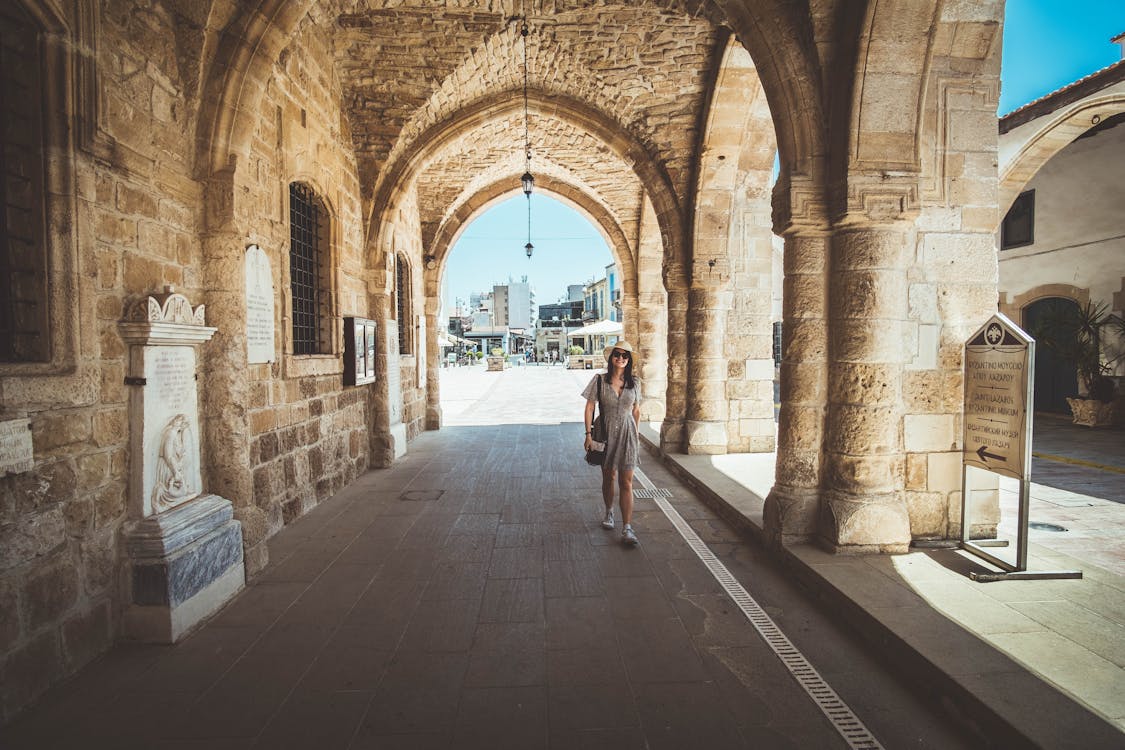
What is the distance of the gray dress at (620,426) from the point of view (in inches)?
155

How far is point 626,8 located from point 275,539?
5.85 m

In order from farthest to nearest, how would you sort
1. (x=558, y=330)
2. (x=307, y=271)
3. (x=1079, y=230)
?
1. (x=558, y=330)
2. (x=1079, y=230)
3. (x=307, y=271)

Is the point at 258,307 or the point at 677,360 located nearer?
the point at 258,307

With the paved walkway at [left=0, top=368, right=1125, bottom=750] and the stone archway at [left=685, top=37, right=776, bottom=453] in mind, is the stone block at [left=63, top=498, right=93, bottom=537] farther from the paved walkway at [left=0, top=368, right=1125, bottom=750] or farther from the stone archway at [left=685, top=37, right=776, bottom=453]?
the stone archway at [left=685, top=37, right=776, bottom=453]

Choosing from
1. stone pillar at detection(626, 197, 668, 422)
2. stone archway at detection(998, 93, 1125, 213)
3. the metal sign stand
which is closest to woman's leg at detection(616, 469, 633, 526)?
the metal sign stand

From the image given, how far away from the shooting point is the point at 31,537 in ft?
7.17

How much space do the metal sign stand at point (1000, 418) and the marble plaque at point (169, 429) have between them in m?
4.14

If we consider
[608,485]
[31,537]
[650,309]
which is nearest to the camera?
[31,537]

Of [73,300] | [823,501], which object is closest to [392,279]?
[73,300]

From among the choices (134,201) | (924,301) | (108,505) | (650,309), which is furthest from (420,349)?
(924,301)

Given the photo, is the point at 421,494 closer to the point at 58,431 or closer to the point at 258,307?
the point at 258,307

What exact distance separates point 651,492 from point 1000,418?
121 inches

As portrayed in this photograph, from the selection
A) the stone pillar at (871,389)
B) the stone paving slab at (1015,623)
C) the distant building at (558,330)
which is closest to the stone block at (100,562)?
the stone paving slab at (1015,623)

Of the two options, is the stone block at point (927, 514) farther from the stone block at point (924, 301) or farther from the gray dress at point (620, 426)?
the gray dress at point (620, 426)
